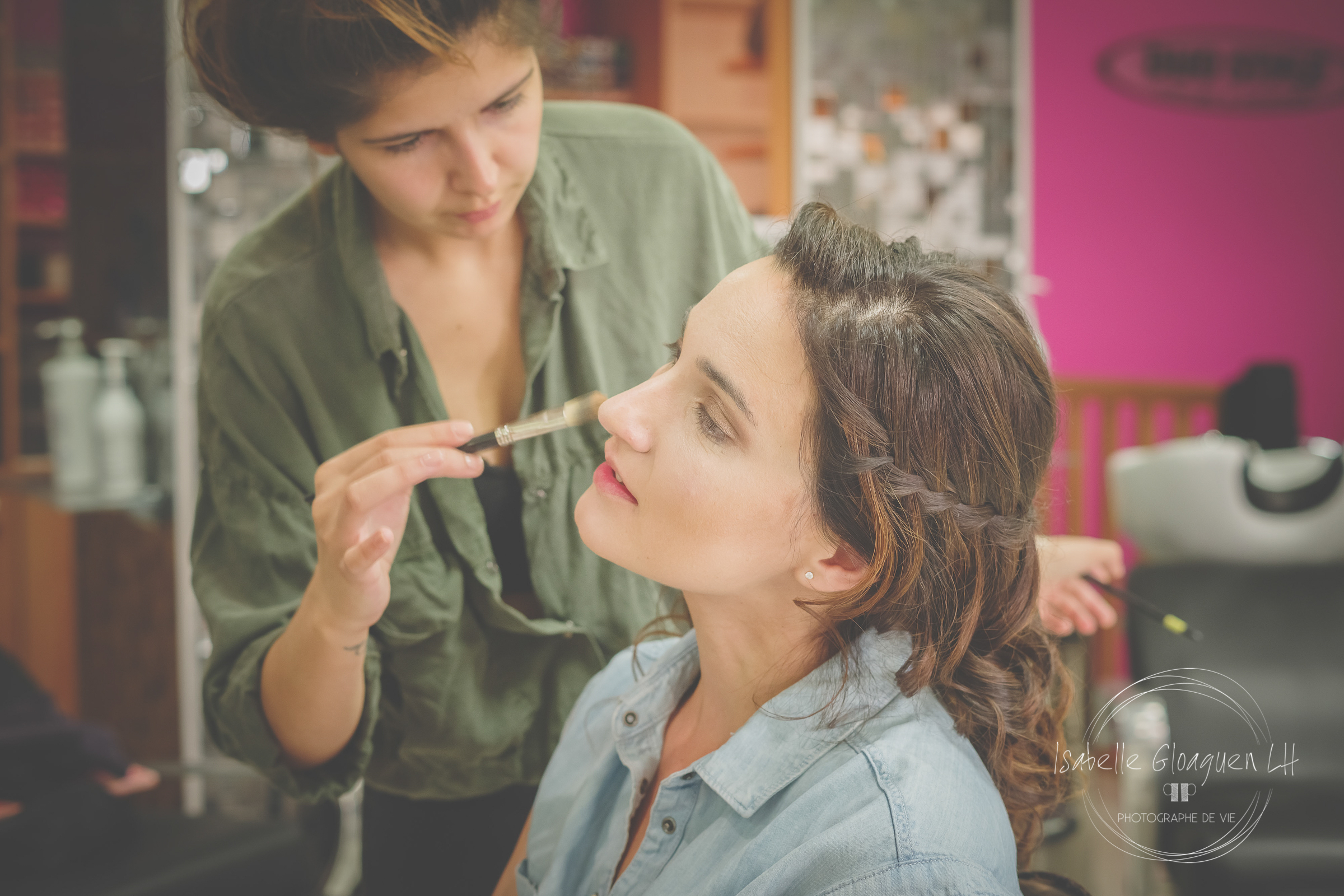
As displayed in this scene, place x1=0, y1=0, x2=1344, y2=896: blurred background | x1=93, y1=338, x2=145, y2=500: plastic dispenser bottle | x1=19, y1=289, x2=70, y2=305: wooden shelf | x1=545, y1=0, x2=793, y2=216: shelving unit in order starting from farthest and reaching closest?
x1=545, y1=0, x2=793, y2=216: shelving unit
x1=19, y1=289, x2=70, y2=305: wooden shelf
x1=93, y1=338, x2=145, y2=500: plastic dispenser bottle
x1=0, y1=0, x2=1344, y2=896: blurred background

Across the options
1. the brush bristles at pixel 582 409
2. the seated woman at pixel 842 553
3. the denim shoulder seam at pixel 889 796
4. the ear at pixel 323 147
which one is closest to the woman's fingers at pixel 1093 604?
the seated woman at pixel 842 553

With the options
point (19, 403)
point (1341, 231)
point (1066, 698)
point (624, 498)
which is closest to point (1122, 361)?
point (1341, 231)

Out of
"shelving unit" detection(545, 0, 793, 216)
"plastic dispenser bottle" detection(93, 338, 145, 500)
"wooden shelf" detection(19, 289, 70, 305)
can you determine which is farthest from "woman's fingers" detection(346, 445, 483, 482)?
"shelving unit" detection(545, 0, 793, 216)

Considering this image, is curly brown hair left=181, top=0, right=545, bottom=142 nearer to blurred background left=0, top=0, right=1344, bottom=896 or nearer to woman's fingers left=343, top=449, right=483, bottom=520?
blurred background left=0, top=0, right=1344, bottom=896

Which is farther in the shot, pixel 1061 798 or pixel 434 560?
pixel 434 560

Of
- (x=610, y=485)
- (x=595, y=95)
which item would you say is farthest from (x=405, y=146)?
(x=595, y=95)

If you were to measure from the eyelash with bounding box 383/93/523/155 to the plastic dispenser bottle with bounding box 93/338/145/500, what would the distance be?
2.01 meters

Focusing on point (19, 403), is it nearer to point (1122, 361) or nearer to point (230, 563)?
point (230, 563)

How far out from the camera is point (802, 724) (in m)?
0.95

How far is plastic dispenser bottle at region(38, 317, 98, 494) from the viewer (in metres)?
2.70

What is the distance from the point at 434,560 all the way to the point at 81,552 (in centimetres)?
222

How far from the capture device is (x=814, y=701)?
3.18ft

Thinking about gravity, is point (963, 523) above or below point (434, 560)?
above

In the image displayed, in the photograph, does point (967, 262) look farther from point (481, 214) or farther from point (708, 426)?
point (481, 214)
